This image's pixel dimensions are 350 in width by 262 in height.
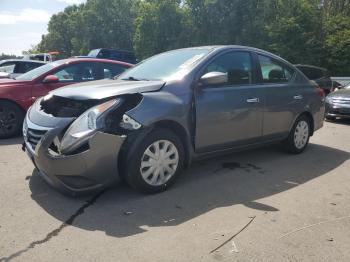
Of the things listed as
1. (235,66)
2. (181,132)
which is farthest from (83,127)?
(235,66)

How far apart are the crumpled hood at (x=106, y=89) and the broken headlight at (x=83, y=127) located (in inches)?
7.6

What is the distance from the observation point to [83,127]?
383 centimetres

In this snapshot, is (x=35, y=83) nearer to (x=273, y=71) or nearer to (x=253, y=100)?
(x=253, y=100)

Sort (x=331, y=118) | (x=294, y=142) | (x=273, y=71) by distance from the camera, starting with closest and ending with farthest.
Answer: (x=273, y=71)
(x=294, y=142)
(x=331, y=118)

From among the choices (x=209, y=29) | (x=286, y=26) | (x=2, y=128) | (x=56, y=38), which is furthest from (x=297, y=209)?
(x=56, y=38)

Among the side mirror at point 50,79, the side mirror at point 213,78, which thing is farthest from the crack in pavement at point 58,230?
the side mirror at point 50,79

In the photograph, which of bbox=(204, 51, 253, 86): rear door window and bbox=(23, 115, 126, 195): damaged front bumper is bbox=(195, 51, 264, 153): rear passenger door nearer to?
bbox=(204, 51, 253, 86): rear door window

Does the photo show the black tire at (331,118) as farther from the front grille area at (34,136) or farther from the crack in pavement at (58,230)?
the front grille area at (34,136)

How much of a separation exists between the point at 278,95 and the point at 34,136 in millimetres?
3360

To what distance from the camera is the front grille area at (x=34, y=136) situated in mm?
4051

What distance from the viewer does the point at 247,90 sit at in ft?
17.0

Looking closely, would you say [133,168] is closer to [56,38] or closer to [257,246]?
[257,246]

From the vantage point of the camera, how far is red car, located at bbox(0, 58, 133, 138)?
22.8 feet

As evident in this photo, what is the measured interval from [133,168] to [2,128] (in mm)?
3903
